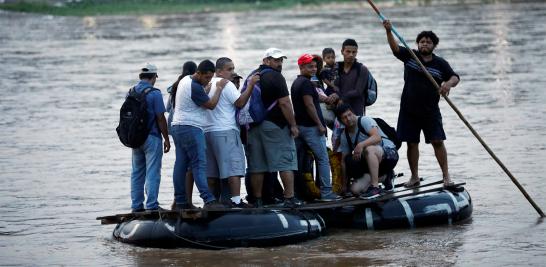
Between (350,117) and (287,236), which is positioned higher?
(350,117)

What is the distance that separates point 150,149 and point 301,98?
1.63 m

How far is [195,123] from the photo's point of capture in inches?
534

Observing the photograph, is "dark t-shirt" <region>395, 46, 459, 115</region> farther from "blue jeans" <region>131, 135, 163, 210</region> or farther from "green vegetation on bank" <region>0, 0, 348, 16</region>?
"green vegetation on bank" <region>0, 0, 348, 16</region>

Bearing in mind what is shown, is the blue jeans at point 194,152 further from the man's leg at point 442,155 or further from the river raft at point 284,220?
the man's leg at point 442,155

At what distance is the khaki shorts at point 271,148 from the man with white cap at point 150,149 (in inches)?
35.9

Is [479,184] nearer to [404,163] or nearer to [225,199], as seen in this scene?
[404,163]

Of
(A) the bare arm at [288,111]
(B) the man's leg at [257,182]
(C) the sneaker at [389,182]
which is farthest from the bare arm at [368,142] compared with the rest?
(B) the man's leg at [257,182]

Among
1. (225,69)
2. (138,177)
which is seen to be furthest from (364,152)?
(138,177)

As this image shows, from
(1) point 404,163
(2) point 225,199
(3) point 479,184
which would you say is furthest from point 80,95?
(2) point 225,199

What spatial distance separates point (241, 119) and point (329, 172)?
43.1 inches

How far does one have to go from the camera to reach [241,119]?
13.9 m

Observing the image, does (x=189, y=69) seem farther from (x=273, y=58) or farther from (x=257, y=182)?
(x=257, y=182)

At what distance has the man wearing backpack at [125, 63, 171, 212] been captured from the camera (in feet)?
45.5

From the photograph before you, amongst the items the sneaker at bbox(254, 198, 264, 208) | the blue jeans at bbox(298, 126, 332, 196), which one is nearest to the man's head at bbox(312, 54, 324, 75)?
the blue jeans at bbox(298, 126, 332, 196)
